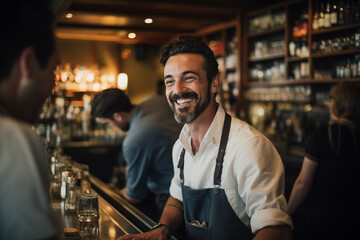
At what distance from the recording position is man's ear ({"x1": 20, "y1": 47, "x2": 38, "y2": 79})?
78 centimetres

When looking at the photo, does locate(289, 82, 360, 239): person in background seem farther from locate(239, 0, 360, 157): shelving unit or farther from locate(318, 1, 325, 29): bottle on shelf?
locate(318, 1, 325, 29): bottle on shelf

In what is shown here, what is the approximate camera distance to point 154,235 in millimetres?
1648

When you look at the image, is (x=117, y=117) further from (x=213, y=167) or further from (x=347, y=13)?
(x=347, y=13)

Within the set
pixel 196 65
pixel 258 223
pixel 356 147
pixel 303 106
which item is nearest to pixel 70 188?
pixel 196 65

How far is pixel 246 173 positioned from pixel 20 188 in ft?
3.19

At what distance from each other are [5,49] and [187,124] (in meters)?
1.16

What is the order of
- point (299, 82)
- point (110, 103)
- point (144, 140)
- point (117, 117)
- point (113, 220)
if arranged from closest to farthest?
point (113, 220), point (144, 140), point (110, 103), point (117, 117), point (299, 82)

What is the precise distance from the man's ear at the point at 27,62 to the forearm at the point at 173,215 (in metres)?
1.19

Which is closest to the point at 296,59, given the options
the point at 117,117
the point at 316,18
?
the point at 316,18

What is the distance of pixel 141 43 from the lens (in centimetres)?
975

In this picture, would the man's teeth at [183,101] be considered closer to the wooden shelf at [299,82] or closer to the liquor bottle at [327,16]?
the wooden shelf at [299,82]

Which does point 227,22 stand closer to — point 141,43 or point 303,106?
point 303,106

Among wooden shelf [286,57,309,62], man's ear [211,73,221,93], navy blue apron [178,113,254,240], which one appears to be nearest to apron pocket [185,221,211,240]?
navy blue apron [178,113,254,240]

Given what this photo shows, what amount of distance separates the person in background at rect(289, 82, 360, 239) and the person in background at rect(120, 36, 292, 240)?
1083 mm
